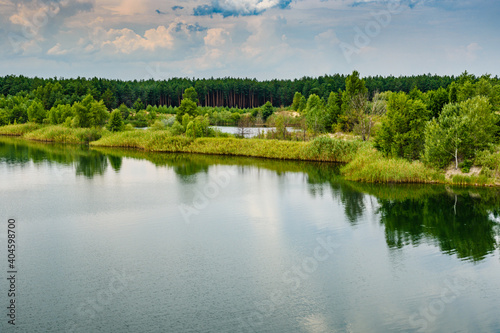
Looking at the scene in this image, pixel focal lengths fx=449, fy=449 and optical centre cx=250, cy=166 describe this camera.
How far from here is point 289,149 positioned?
45.2 meters

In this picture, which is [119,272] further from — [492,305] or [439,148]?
[439,148]

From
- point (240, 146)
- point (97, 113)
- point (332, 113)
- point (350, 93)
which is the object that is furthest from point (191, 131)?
point (97, 113)

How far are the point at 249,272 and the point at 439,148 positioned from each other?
20.5m

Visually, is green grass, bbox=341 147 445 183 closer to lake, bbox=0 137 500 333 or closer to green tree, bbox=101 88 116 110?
lake, bbox=0 137 500 333

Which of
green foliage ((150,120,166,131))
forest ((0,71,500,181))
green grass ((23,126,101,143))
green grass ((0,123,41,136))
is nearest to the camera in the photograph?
forest ((0,71,500,181))

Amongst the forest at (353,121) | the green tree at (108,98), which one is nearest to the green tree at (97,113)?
the forest at (353,121)

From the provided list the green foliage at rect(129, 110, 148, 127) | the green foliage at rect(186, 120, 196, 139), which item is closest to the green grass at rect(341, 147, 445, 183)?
the green foliage at rect(186, 120, 196, 139)

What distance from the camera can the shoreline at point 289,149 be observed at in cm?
3153

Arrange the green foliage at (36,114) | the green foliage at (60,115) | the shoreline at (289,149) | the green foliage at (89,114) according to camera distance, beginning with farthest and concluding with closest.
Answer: the green foliage at (36,114)
the green foliage at (60,115)
the green foliage at (89,114)
the shoreline at (289,149)

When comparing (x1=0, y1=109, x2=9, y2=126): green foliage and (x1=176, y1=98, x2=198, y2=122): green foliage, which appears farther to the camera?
(x1=0, y1=109, x2=9, y2=126): green foliage

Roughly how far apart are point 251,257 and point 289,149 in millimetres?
28866

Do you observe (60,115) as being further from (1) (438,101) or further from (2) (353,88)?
(1) (438,101)

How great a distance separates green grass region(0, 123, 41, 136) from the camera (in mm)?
76125

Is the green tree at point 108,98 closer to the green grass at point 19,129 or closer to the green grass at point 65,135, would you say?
the green grass at point 19,129
